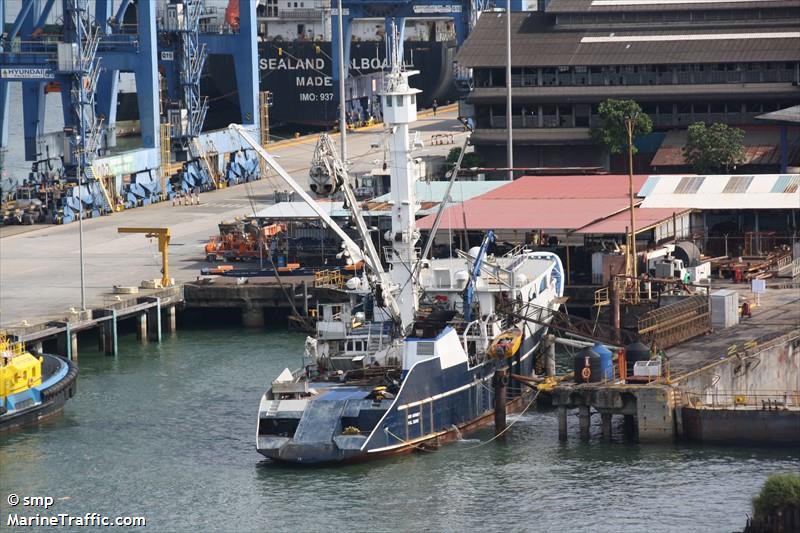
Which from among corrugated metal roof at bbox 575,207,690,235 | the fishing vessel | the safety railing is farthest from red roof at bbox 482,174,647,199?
the fishing vessel

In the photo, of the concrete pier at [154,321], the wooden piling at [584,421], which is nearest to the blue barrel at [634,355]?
the wooden piling at [584,421]

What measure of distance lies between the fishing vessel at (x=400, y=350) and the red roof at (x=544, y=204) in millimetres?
14119

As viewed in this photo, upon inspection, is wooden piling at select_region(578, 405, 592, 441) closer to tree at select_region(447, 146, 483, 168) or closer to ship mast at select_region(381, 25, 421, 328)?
ship mast at select_region(381, 25, 421, 328)

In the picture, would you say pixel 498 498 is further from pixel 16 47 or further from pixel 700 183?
pixel 16 47

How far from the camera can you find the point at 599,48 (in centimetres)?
11094

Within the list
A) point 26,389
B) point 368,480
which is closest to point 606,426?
point 368,480

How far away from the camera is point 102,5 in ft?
408

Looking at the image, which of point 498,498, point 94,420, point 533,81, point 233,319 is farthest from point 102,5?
point 498,498

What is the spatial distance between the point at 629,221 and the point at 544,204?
→ 6.91 metres

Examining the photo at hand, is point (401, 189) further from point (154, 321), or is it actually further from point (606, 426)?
point (154, 321)

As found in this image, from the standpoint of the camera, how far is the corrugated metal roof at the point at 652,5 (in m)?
110

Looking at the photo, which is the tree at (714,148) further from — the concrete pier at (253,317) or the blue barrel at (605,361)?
the blue barrel at (605,361)

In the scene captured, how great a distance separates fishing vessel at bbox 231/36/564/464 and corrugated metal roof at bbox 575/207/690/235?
12.0 m

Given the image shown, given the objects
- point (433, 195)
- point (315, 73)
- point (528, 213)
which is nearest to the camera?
point (528, 213)
